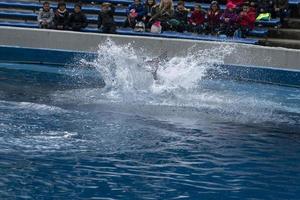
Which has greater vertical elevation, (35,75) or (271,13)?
(271,13)

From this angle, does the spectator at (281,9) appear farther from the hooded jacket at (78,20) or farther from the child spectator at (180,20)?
the hooded jacket at (78,20)

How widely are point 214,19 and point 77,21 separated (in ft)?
12.7

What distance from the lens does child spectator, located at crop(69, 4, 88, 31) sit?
18078mm

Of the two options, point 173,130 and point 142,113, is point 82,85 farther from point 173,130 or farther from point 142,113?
point 173,130

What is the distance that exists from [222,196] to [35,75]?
8767 millimetres

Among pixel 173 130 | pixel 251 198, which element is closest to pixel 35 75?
pixel 173 130

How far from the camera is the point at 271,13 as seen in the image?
17.9 meters

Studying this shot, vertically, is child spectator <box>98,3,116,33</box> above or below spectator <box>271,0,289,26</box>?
below

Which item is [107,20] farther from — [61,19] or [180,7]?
[180,7]

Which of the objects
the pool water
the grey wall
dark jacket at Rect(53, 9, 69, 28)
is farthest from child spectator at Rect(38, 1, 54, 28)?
the pool water

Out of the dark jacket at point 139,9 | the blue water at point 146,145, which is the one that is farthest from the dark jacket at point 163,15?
the blue water at point 146,145

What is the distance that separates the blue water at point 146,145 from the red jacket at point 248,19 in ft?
15.2

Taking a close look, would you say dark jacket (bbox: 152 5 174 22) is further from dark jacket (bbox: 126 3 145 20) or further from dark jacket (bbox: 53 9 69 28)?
dark jacket (bbox: 53 9 69 28)

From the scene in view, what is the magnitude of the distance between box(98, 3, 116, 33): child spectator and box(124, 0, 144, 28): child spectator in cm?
48
